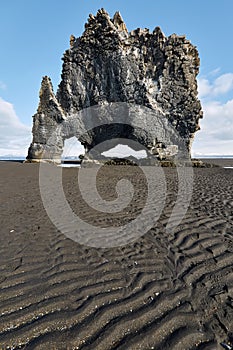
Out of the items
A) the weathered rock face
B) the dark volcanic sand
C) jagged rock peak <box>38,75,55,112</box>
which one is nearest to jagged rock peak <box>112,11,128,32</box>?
the weathered rock face

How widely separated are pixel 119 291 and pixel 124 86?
40.4 m

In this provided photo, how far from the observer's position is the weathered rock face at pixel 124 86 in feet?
129

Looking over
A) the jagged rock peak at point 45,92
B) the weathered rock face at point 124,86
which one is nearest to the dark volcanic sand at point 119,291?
the weathered rock face at point 124,86

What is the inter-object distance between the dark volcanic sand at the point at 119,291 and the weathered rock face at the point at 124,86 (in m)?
36.9

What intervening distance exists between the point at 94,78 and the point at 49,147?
16.6m

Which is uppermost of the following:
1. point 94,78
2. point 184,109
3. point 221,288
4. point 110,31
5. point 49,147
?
point 110,31

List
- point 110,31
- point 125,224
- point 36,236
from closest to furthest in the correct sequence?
point 36,236, point 125,224, point 110,31

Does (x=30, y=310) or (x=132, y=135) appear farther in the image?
(x=132, y=135)

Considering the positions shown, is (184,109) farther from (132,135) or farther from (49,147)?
(49,147)

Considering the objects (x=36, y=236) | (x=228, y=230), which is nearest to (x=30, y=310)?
(x=36, y=236)

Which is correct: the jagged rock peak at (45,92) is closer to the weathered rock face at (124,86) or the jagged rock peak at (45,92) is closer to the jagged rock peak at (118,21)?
the weathered rock face at (124,86)

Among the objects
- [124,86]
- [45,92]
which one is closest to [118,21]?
[124,86]

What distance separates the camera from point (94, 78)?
4088cm

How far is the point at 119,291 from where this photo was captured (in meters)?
4.19
